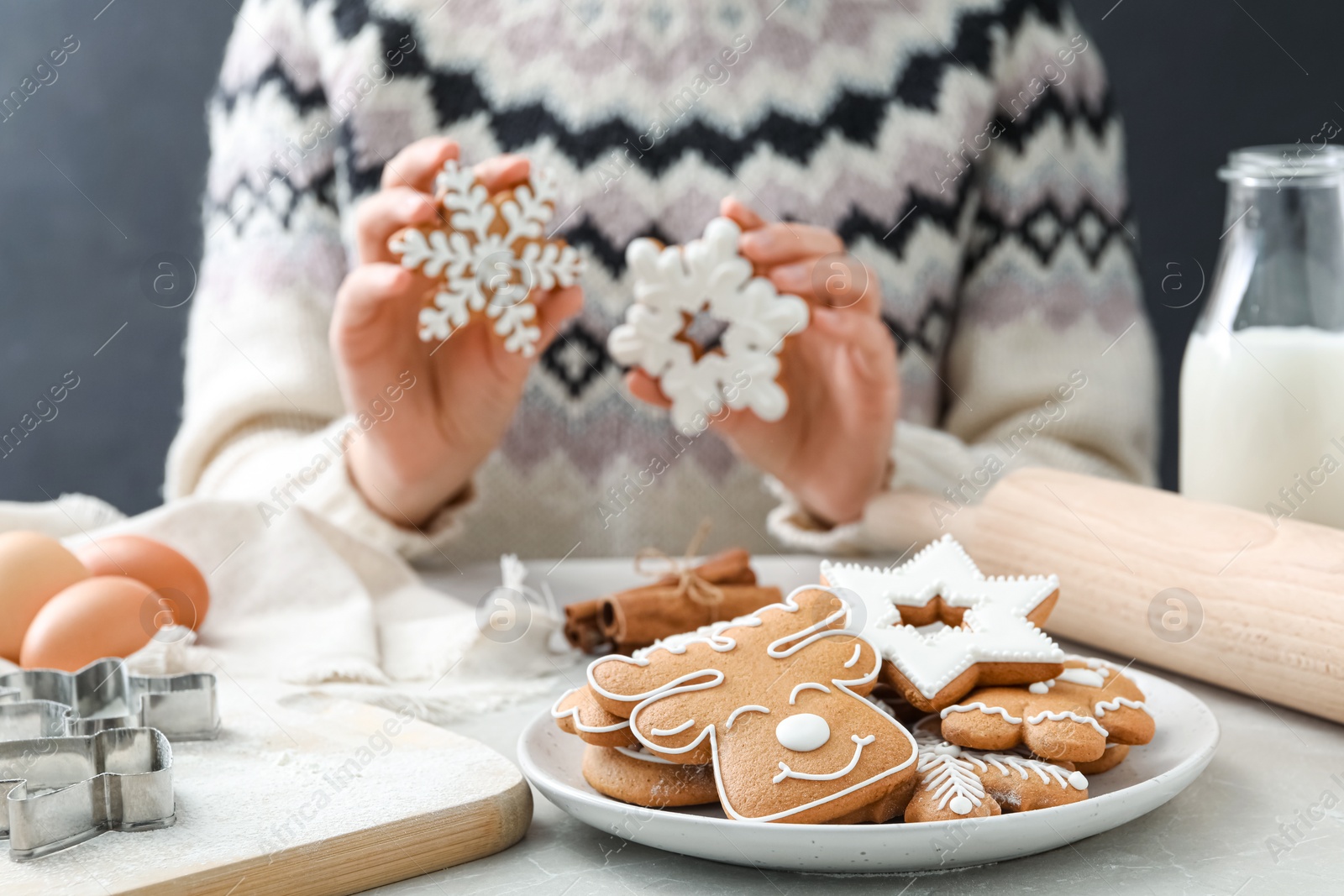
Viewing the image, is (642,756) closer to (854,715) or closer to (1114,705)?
(854,715)

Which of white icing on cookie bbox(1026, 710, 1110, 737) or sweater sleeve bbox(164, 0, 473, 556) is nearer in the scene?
white icing on cookie bbox(1026, 710, 1110, 737)

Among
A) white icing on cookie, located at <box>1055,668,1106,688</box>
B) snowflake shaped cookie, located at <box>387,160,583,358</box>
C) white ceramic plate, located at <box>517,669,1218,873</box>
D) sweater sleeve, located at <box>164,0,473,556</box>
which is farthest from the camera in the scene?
sweater sleeve, located at <box>164,0,473,556</box>

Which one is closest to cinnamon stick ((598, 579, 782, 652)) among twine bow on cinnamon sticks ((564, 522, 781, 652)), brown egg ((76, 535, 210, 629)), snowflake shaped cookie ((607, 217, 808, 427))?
twine bow on cinnamon sticks ((564, 522, 781, 652))

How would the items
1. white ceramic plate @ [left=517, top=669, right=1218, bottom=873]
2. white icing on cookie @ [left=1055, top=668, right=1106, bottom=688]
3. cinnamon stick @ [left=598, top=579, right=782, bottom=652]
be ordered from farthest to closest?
cinnamon stick @ [left=598, top=579, right=782, bottom=652] → white icing on cookie @ [left=1055, top=668, right=1106, bottom=688] → white ceramic plate @ [left=517, top=669, right=1218, bottom=873]

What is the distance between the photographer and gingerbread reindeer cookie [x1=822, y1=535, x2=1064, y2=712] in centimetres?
52

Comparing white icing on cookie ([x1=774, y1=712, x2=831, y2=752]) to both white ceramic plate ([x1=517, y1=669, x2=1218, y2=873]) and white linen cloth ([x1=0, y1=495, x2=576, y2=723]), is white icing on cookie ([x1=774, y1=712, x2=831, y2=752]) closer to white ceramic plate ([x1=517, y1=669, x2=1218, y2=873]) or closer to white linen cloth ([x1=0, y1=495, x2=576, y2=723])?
white ceramic plate ([x1=517, y1=669, x2=1218, y2=873])

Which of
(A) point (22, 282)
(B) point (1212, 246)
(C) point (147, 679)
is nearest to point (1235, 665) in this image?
(C) point (147, 679)

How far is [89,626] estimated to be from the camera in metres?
0.70

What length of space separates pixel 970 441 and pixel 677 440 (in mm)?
335

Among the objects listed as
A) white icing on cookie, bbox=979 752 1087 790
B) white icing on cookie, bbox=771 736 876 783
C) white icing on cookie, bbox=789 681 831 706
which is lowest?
white icing on cookie, bbox=979 752 1087 790

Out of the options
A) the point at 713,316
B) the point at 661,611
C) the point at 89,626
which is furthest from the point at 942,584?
the point at 89,626

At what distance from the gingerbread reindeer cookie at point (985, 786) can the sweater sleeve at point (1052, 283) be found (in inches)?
30.4

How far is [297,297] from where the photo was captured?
4.06 ft

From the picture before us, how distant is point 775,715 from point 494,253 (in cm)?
51
